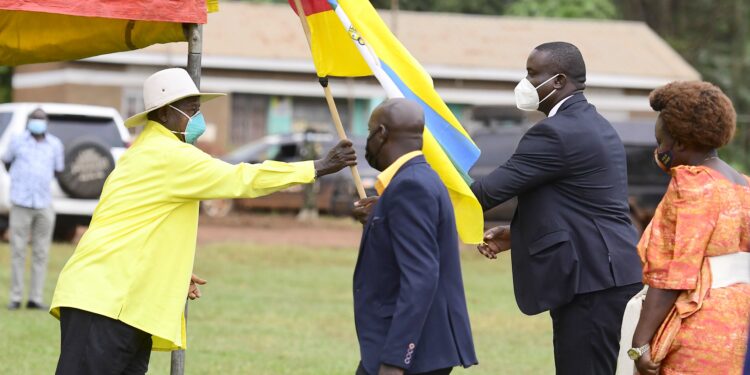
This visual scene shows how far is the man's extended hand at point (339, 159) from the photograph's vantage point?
632 centimetres

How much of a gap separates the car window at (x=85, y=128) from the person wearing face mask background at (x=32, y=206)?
548cm

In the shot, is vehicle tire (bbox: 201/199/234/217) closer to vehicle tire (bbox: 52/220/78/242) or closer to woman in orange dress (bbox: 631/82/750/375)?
vehicle tire (bbox: 52/220/78/242)

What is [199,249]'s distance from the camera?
21625 mm

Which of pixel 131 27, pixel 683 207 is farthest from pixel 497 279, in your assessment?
pixel 683 207

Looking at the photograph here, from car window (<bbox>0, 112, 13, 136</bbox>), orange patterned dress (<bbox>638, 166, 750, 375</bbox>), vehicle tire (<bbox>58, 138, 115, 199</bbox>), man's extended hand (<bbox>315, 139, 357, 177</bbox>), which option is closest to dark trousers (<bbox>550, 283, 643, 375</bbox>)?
orange patterned dress (<bbox>638, 166, 750, 375</bbox>)

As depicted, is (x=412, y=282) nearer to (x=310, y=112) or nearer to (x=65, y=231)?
(x=65, y=231)

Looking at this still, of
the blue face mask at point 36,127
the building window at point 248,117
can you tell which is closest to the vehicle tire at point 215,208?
the building window at point 248,117

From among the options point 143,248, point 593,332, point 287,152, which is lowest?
point 287,152

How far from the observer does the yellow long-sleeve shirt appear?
624cm

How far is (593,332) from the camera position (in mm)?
6355

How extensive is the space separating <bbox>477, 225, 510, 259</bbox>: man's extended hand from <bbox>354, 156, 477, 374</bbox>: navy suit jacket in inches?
58.2

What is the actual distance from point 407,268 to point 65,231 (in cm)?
1664

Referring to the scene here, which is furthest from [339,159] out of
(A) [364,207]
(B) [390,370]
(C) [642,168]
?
(C) [642,168]

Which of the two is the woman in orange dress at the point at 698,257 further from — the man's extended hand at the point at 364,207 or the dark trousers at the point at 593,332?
the man's extended hand at the point at 364,207
